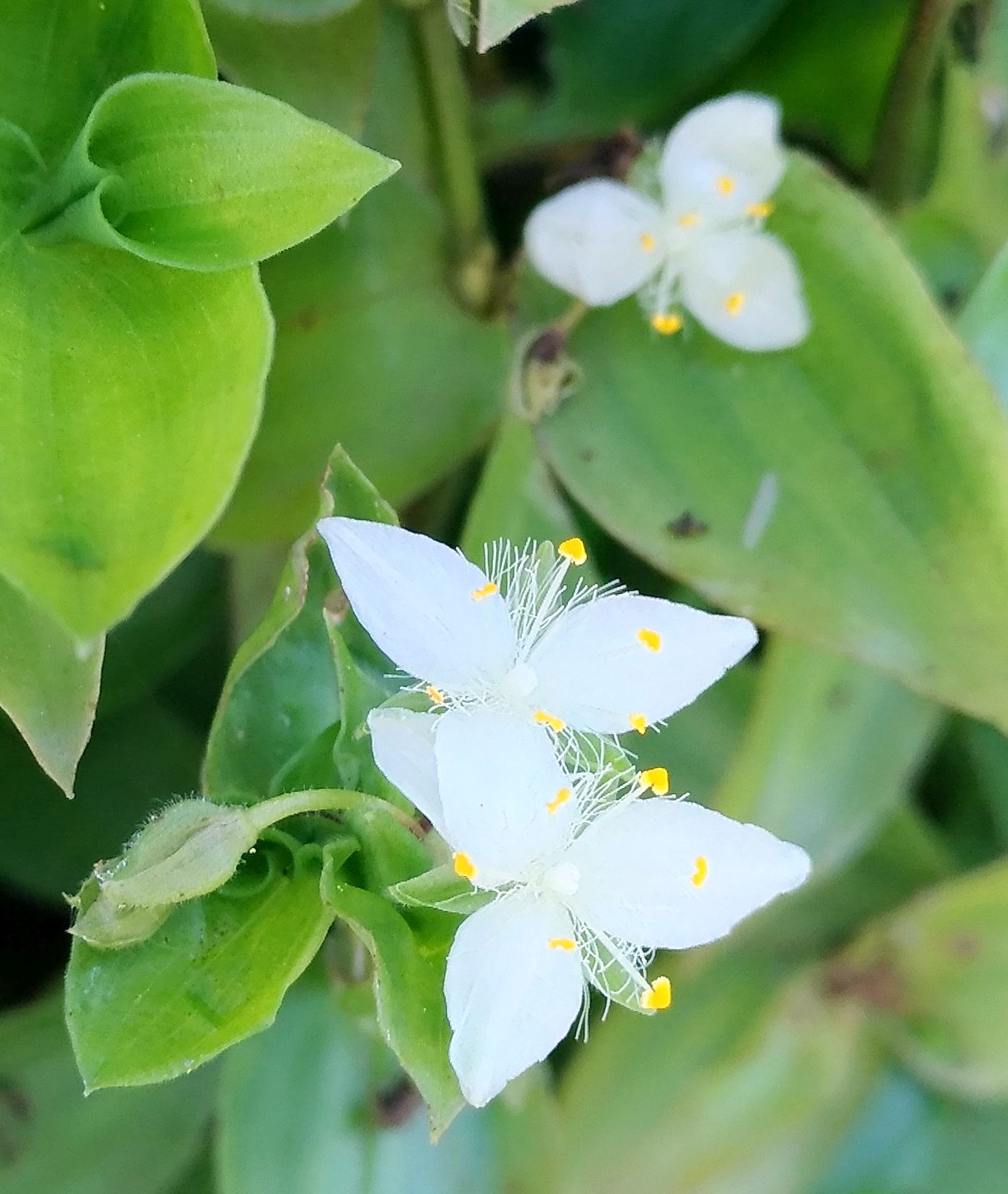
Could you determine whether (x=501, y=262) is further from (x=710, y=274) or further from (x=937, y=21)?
(x=937, y=21)

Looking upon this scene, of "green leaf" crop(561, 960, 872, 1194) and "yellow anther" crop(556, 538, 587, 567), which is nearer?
"yellow anther" crop(556, 538, 587, 567)

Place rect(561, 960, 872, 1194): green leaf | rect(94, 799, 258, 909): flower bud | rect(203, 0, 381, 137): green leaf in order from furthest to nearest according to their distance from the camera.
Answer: rect(561, 960, 872, 1194): green leaf, rect(203, 0, 381, 137): green leaf, rect(94, 799, 258, 909): flower bud

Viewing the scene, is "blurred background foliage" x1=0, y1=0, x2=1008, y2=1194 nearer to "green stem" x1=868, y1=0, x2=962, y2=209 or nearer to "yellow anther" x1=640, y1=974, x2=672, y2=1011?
"green stem" x1=868, y1=0, x2=962, y2=209

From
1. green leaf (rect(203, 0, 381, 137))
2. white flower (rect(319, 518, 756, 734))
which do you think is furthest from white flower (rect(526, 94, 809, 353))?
white flower (rect(319, 518, 756, 734))

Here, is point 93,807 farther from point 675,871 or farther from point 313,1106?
point 675,871

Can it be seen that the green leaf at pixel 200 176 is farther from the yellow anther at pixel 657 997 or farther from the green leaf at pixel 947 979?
the green leaf at pixel 947 979

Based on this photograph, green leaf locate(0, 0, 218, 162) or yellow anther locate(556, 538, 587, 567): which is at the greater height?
green leaf locate(0, 0, 218, 162)

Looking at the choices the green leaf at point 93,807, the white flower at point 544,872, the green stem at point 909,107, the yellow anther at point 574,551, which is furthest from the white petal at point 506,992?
the green stem at point 909,107
